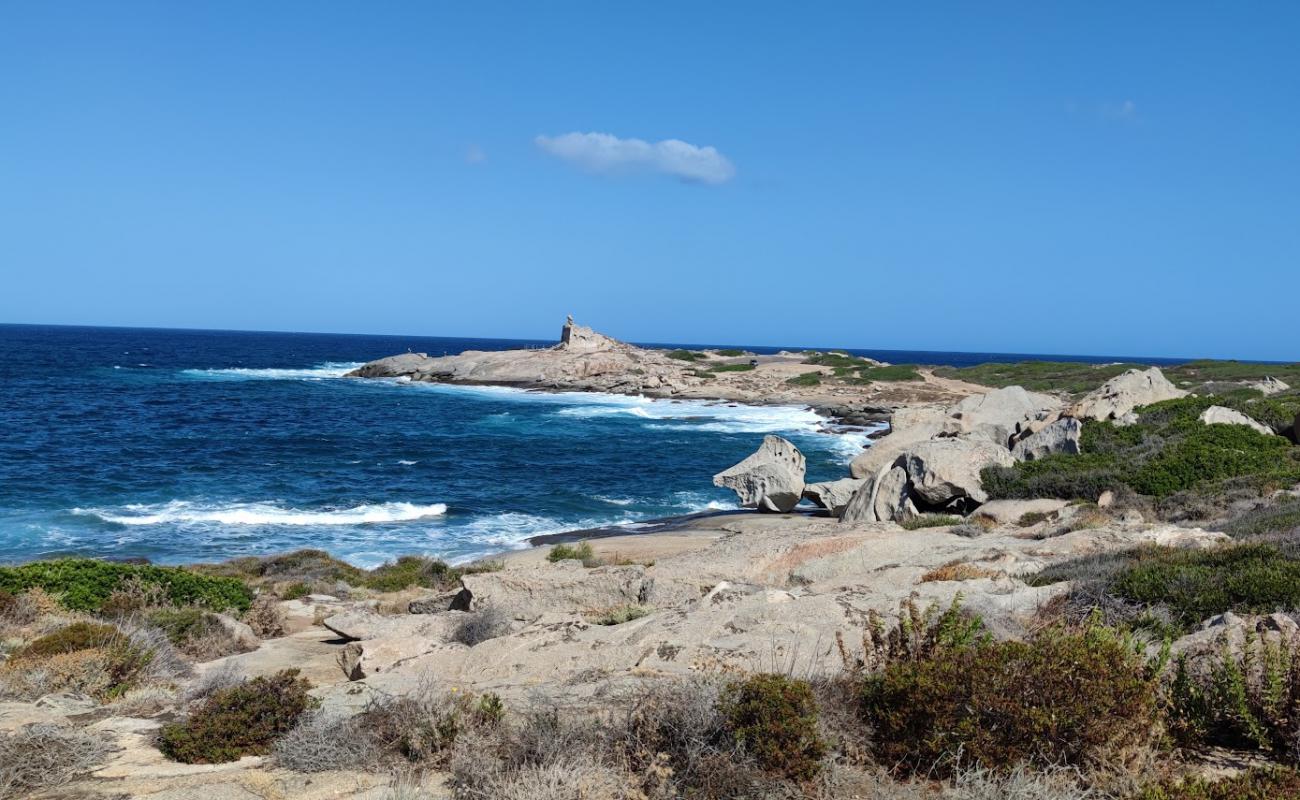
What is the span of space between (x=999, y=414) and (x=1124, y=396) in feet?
16.4

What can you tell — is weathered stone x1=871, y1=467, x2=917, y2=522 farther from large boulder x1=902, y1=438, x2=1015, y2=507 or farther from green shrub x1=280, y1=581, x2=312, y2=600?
green shrub x1=280, y1=581, x2=312, y2=600

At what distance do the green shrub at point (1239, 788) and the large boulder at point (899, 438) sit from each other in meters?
23.4

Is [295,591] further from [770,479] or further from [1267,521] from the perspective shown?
[1267,521]

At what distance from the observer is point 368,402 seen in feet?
220

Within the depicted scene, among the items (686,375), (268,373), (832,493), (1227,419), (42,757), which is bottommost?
(832,493)

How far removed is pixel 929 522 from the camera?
65.6 ft

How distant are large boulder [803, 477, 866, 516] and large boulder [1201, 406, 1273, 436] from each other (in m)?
10.7

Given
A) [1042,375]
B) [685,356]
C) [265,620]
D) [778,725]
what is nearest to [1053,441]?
[265,620]

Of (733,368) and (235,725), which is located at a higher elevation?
(733,368)

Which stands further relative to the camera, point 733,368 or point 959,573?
point 733,368

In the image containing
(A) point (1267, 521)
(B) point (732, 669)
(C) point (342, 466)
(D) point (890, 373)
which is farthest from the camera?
→ (D) point (890, 373)

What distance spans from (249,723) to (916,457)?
793 inches

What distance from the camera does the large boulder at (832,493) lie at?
29711 mm

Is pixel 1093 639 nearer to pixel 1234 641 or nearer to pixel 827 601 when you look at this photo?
pixel 1234 641
